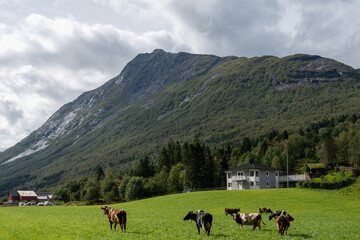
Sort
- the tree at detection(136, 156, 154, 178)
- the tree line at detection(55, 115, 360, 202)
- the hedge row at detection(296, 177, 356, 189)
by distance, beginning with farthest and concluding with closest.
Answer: the tree at detection(136, 156, 154, 178) → the tree line at detection(55, 115, 360, 202) → the hedge row at detection(296, 177, 356, 189)

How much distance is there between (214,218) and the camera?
129ft

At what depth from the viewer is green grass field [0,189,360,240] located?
24.1 meters

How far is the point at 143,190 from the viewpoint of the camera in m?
113

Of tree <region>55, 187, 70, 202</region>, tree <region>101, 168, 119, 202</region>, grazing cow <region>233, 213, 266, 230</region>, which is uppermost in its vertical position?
grazing cow <region>233, 213, 266, 230</region>

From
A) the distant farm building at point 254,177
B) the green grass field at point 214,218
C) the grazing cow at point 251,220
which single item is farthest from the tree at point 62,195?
the grazing cow at point 251,220

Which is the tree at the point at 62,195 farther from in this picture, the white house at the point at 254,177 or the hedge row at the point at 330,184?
the hedge row at the point at 330,184

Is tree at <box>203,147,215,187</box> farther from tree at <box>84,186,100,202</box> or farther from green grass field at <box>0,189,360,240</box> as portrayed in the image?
tree at <box>84,186,100,202</box>

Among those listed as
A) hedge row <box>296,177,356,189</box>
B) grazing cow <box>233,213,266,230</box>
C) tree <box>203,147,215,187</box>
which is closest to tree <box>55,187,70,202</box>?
tree <box>203,147,215,187</box>

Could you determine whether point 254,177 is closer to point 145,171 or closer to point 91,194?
point 145,171

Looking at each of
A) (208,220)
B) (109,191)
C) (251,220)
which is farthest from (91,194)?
(208,220)

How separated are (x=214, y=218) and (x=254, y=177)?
5828cm

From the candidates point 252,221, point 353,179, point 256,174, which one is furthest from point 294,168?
point 252,221

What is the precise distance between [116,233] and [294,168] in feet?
440

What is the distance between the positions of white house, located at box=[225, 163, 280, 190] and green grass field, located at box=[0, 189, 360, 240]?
1898 cm
